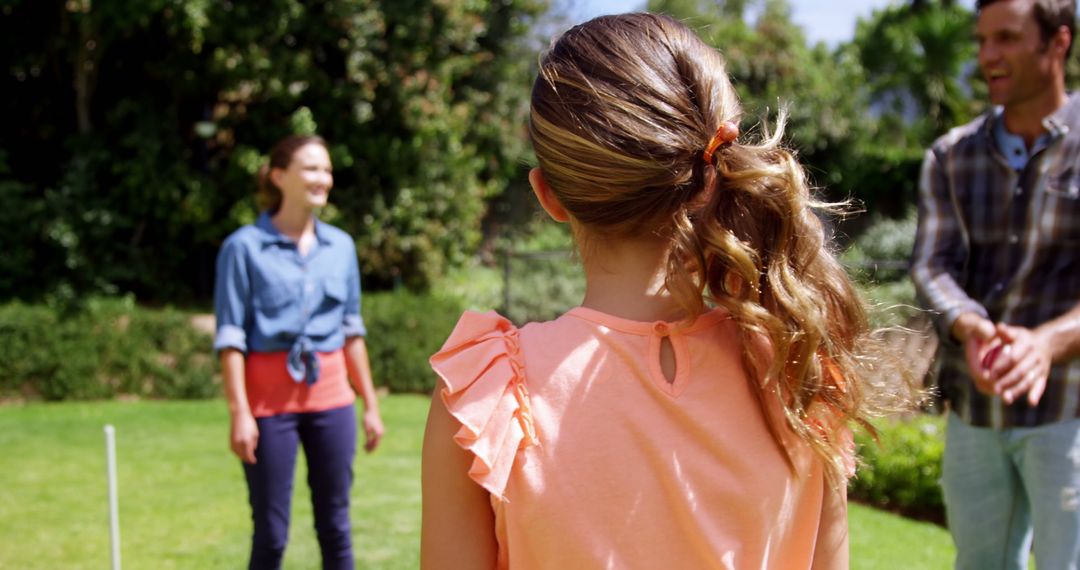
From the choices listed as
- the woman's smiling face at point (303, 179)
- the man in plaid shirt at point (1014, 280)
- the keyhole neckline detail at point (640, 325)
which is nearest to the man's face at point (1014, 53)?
the man in plaid shirt at point (1014, 280)

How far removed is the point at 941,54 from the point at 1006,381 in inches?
907

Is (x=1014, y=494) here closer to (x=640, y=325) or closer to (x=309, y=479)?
(x=640, y=325)

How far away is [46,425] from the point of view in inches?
402

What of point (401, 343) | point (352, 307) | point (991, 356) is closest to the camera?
point (991, 356)

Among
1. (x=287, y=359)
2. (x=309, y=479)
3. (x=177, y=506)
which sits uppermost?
(x=287, y=359)

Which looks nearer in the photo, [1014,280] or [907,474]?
[1014,280]

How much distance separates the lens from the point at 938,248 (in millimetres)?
3158

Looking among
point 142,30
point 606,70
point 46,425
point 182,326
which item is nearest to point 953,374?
point 606,70

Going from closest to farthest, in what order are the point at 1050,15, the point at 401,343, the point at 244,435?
1. the point at 1050,15
2. the point at 244,435
3. the point at 401,343

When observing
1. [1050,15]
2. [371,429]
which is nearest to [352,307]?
[371,429]

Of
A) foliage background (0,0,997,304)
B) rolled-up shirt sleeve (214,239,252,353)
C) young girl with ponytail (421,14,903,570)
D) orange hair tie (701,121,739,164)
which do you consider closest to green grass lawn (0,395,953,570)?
rolled-up shirt sleeve (214,239,252,353)

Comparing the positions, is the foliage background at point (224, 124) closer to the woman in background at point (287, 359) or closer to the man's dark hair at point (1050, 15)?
the woman in background at point (287, 359)

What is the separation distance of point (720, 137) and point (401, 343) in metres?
11.2

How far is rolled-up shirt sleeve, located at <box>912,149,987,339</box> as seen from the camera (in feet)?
9.83
